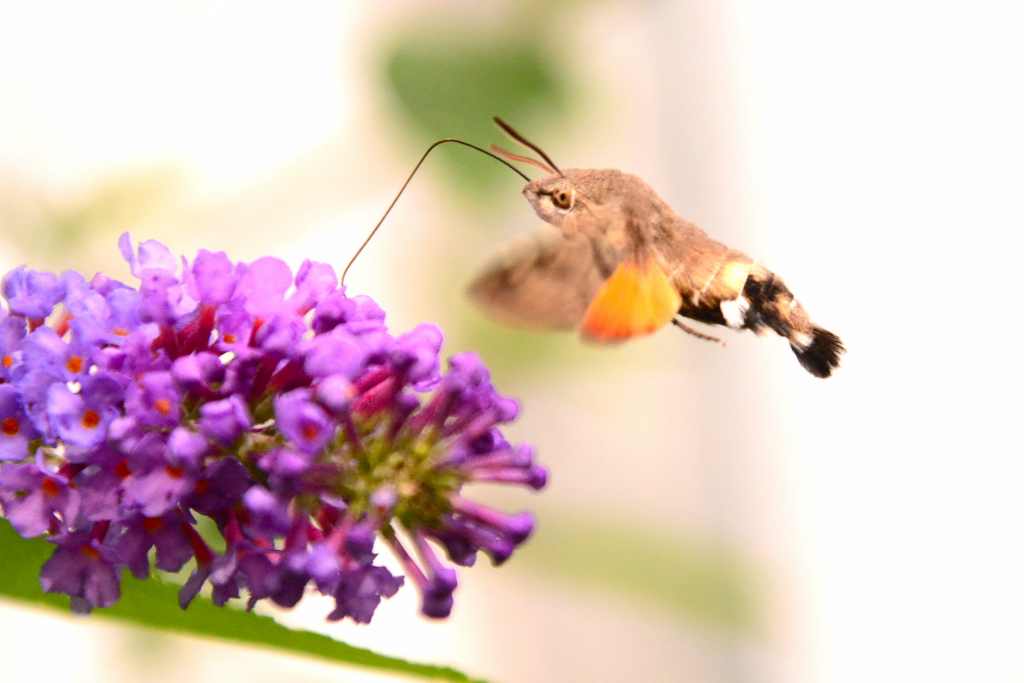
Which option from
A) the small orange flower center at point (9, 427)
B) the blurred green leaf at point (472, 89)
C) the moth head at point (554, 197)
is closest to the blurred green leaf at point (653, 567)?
the blurred green leaf at point (472, 89)

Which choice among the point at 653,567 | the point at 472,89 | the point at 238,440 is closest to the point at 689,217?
the point at 472,89

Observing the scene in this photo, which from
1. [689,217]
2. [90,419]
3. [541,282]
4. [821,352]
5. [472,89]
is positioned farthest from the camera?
[689,217]

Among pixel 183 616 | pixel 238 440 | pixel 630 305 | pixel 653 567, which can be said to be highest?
pixel 630 305

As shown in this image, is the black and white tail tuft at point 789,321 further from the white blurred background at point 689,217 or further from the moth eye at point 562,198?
the white blurred background at point 689,217

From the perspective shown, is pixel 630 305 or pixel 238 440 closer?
pixel 238 440

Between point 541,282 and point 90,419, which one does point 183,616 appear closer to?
point 90,419

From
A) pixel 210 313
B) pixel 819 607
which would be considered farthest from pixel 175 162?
pixel 819 607
